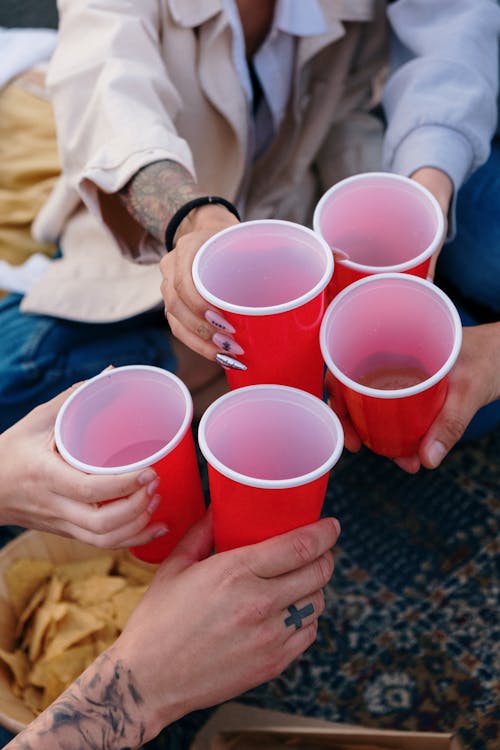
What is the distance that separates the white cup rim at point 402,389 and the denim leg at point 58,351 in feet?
2.41

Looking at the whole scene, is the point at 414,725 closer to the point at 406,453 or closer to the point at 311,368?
the point at 406,453

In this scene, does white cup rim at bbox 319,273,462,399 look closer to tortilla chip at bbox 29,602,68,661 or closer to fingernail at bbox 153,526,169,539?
fingernail at bbox 153,526,169,539

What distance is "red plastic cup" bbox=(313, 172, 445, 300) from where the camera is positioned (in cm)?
106

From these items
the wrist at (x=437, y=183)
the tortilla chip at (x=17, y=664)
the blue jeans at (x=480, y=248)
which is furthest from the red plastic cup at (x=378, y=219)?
the tortilla chip at (x=17, y=664)

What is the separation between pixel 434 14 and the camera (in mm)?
1585

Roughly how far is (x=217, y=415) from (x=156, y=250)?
566 mm

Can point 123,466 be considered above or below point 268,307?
below

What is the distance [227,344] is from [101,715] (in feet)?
1.69

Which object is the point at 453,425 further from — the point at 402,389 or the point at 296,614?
the point at 296,614

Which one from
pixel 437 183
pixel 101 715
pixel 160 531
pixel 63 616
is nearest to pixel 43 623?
pixel 63 616

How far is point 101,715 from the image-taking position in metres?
1.04

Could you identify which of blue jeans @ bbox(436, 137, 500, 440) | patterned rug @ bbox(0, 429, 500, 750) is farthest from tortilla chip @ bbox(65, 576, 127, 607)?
blue jeans @ bbox(436, 137, 500, 440)

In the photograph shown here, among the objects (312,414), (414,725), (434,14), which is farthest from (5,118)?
(414,725)

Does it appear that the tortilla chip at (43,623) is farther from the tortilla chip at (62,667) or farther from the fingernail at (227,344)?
the fingernail at (227,344)
